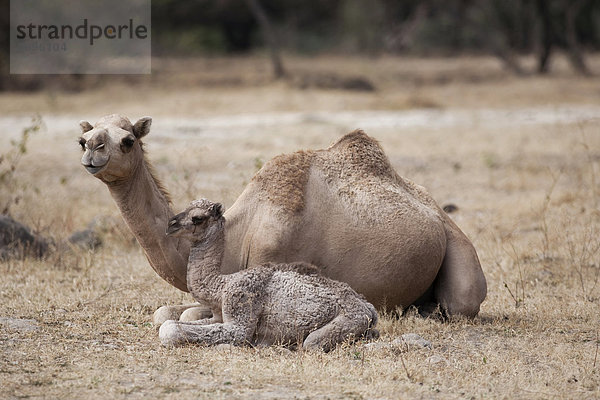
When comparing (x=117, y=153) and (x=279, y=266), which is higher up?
(x=117, y=153)

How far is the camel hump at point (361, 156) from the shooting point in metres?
7.12

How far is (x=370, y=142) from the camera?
7309 mm

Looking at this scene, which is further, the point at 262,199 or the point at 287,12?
the point at 287,12

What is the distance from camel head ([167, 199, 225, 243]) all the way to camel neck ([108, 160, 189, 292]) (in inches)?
5.7

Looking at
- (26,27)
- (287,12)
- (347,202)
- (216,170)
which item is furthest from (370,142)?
(287,12)

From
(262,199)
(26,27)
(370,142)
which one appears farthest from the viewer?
(26,27)

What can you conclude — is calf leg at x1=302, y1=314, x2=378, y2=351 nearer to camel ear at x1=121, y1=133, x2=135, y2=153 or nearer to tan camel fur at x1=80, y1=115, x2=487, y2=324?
tan camel fur at x1=80, y1=115, x2=487, y2=324

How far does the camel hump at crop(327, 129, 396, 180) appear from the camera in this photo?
7.12m

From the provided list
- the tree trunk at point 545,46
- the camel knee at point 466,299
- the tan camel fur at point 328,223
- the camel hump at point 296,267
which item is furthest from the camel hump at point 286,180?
the tree trunk at point 545,46

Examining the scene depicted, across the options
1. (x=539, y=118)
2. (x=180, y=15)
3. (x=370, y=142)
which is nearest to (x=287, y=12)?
(x=180, y=15)

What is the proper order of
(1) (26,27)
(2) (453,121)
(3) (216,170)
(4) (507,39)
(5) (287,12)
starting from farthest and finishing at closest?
(5) (287,12), (4) (507,39), (1) (26,27), (2) (453,121), (3) (216,170)

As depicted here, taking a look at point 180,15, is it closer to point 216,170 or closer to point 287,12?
point 287,12

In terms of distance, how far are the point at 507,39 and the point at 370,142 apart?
106ft

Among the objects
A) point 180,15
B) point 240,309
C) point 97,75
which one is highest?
point 180,15
